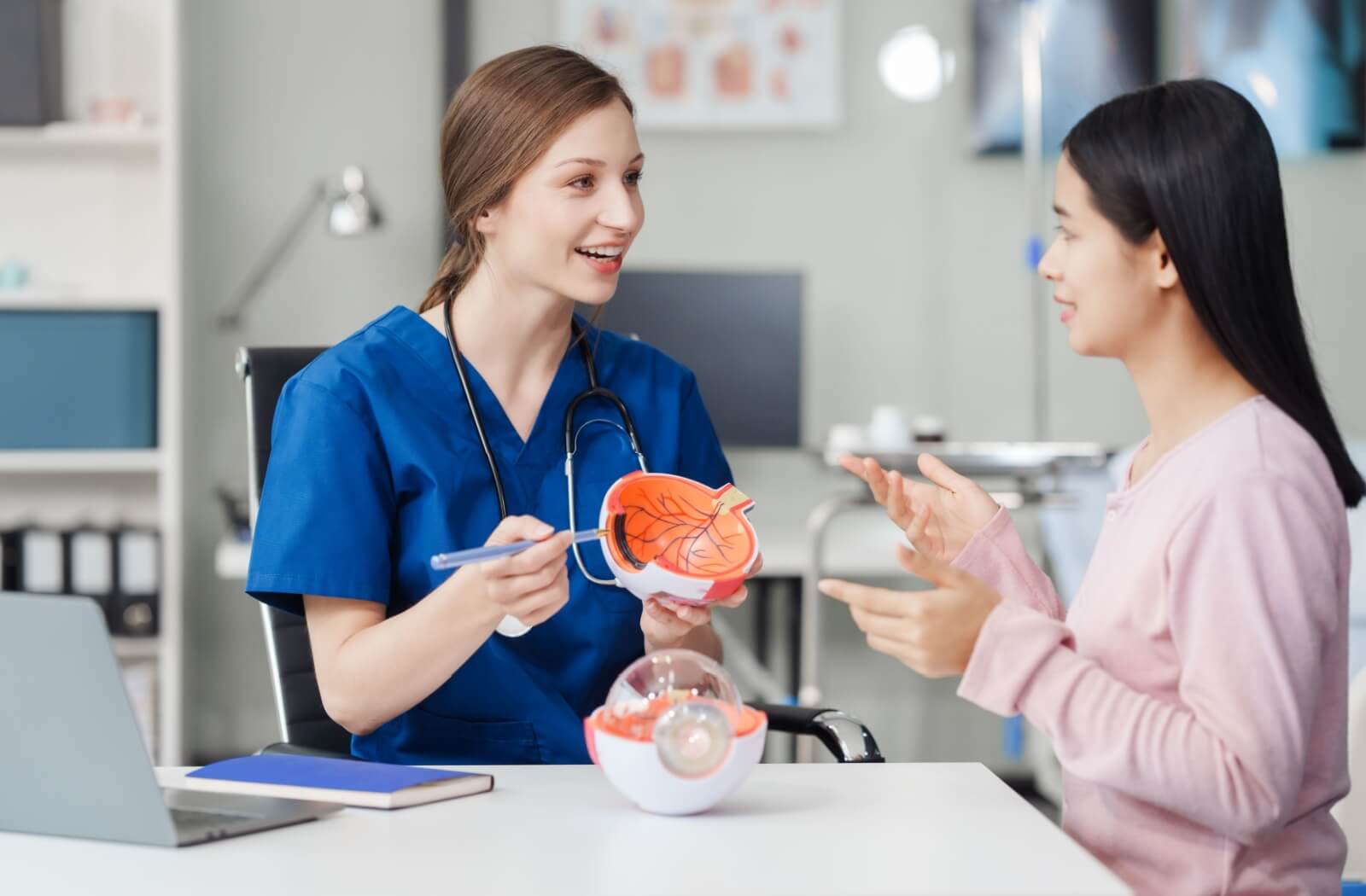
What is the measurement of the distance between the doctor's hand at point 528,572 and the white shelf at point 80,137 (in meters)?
2.20

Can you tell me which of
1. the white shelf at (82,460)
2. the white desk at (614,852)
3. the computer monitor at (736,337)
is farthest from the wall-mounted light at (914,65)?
the white desk at (614,852)

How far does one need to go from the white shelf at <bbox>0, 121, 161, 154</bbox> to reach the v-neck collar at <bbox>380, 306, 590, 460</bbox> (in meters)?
1.76

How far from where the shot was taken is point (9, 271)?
3.00m

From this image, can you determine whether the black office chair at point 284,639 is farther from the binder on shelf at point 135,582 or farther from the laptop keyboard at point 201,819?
the binder on shelf at point 135,582

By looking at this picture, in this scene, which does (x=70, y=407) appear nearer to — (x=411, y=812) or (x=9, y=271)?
(x=9, y=271)

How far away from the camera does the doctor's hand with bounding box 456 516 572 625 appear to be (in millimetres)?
1090

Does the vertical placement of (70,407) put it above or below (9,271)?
below

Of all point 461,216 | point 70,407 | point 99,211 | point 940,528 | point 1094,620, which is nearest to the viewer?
point 1094,620

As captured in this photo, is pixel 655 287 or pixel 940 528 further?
pixel 655 287

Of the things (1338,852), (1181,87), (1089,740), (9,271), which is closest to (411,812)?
(1089,740)

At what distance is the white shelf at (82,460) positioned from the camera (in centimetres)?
295

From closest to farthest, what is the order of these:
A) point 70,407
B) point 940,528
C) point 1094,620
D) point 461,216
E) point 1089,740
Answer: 1. point 1089,740
2. point 1094,620
3. point 940,528
4. point 461,216
5. point 70,407

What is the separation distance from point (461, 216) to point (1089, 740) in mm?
906

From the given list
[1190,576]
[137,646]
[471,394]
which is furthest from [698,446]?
[137,646]
